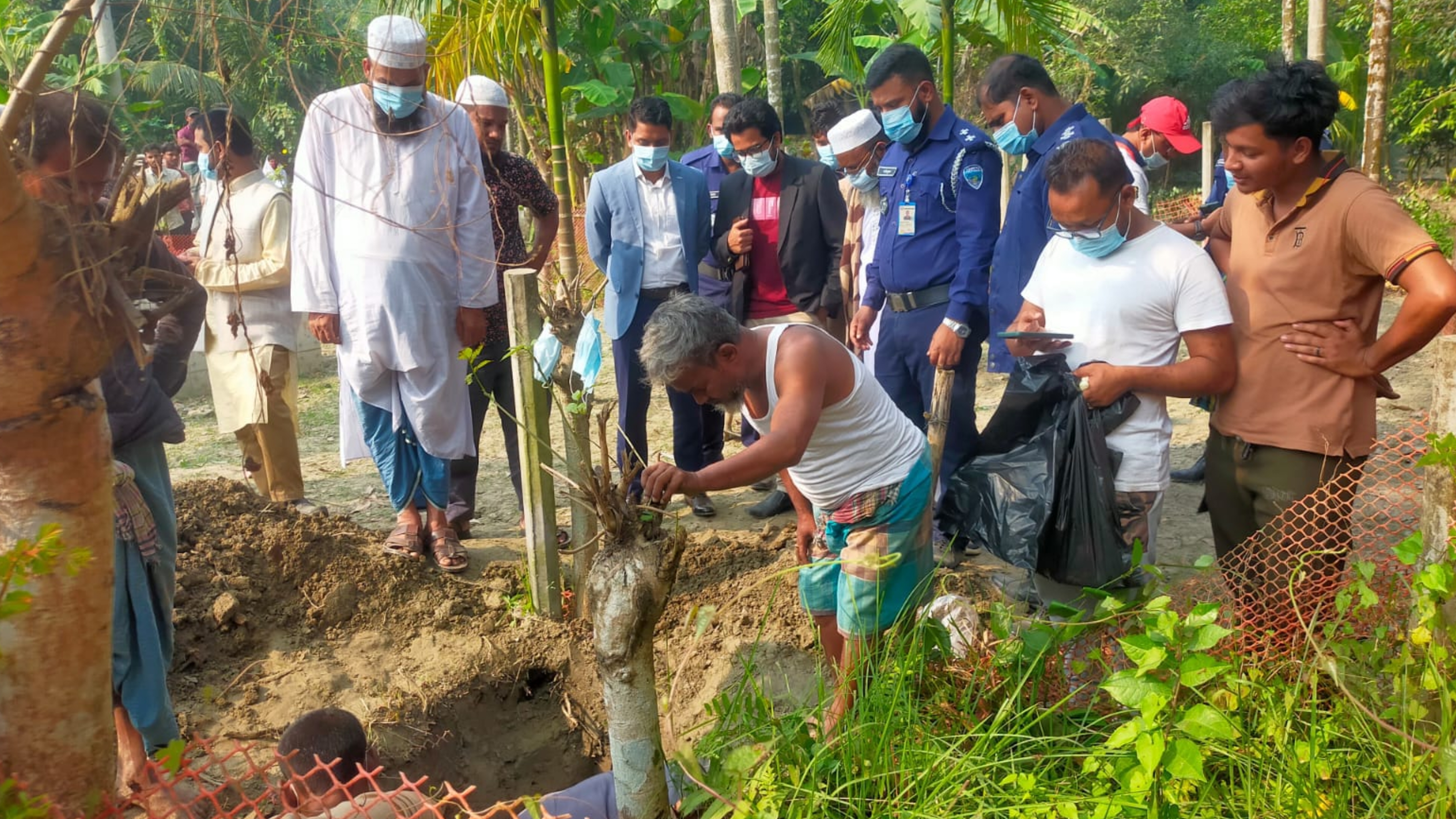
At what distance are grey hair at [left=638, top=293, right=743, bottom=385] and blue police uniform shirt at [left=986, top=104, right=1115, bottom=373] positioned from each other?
5.43ft

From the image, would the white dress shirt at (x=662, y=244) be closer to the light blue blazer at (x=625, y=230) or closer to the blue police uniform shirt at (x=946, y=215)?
the light blue blazer at (x=625, y=230)

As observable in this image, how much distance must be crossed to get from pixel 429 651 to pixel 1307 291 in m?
3.20

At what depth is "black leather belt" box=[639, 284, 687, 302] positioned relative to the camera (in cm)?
513

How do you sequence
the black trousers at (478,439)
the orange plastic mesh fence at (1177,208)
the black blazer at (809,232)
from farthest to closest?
the orange plastic mesh fence at (1177,208) < the black blazer at (809,232) < the black trousers at (478,439)

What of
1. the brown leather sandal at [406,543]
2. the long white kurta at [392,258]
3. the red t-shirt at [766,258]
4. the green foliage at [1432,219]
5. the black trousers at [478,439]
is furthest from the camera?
the green foliage at [1432,219]

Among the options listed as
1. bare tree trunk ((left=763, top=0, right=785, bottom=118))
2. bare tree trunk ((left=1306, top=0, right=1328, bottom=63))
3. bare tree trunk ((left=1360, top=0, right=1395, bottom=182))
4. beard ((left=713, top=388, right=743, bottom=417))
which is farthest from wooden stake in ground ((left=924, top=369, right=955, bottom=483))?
bare tree trunk ((left=1306, top=0, right=1328, bottom=63))

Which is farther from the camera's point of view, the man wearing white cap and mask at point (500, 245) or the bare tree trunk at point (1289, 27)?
the bare tree trunk at point (1289, 27)

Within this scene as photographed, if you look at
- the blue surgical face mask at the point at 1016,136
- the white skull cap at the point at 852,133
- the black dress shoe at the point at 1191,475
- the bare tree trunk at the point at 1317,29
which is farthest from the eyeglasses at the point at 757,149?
the bare tree trunk at the point at 1317,29

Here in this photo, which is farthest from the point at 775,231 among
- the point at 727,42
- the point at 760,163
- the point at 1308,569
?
the point at 727,42

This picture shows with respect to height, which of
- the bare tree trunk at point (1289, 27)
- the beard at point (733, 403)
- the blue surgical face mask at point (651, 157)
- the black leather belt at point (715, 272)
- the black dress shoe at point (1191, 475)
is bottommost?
the black dress shoe at point (1191, 475)

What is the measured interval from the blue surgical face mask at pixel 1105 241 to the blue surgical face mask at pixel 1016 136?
1318 mm

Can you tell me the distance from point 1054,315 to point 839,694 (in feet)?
4.34

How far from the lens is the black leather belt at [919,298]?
4398mm

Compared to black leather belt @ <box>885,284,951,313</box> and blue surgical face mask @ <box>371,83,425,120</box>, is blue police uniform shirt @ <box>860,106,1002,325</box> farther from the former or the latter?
blue surgical face mask @ <box>371,83,425,120</box>
